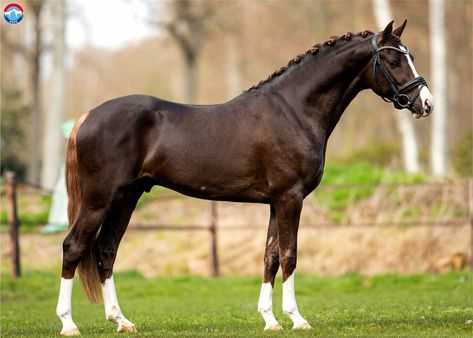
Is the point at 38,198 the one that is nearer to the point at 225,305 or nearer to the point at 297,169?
the point at 225,305

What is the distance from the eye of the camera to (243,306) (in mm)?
11656

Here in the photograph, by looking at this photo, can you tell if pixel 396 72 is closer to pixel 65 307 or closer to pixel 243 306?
pixel 65 307

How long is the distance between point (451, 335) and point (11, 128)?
29.0 meters

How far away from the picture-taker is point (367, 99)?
4244 cm

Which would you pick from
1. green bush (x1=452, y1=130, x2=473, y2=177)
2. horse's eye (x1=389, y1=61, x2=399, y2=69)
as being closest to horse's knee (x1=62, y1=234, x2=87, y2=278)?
horse's eye (x1=389, y1=61, x2=399, y2=69)

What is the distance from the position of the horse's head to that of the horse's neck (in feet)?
0.43

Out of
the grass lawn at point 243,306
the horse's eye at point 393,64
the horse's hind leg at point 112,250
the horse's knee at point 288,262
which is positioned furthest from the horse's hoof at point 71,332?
the horse's eye at point 393,64

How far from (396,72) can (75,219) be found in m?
3.30

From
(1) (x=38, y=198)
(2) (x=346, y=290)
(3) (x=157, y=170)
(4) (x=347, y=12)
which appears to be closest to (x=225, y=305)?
(2) (x=346, y=290)

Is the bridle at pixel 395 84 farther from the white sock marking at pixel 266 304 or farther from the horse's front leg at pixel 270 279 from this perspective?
the white sock marking at pixel 266 304

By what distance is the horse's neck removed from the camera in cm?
835

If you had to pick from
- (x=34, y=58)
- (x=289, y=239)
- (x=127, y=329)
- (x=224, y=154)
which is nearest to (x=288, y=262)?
(x=289, y=239)

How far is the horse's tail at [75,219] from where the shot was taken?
8273mm

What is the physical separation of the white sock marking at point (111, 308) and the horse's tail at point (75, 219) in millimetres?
65
